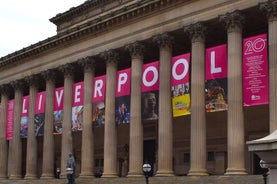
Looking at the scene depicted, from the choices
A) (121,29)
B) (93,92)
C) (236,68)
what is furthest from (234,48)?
(93,92)

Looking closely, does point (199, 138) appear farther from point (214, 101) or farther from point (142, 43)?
point (142, 43)

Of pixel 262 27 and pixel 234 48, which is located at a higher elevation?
pixel 262 27

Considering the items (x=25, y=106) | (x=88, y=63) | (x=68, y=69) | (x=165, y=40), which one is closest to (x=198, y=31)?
(x=165, y=40)

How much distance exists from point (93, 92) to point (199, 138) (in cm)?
1300

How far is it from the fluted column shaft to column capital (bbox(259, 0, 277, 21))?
59.3 feet

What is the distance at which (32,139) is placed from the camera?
50406 mm

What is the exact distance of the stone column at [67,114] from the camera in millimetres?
45500

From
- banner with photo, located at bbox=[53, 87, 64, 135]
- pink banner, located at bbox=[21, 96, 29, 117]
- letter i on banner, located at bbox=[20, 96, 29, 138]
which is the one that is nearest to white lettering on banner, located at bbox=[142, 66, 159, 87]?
banner with photo, located at bbox=[53, 87, 64, 135]

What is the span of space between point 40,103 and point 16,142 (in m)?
5.88

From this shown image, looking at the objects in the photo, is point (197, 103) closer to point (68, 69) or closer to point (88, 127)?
point (88, 127)

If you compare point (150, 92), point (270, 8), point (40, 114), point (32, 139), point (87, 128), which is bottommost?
point (32, 139)

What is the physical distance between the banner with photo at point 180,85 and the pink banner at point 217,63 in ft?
5.75

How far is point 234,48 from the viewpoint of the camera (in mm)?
32906

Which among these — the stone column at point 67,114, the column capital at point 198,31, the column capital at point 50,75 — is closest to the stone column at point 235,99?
the column capital at point 198,31
